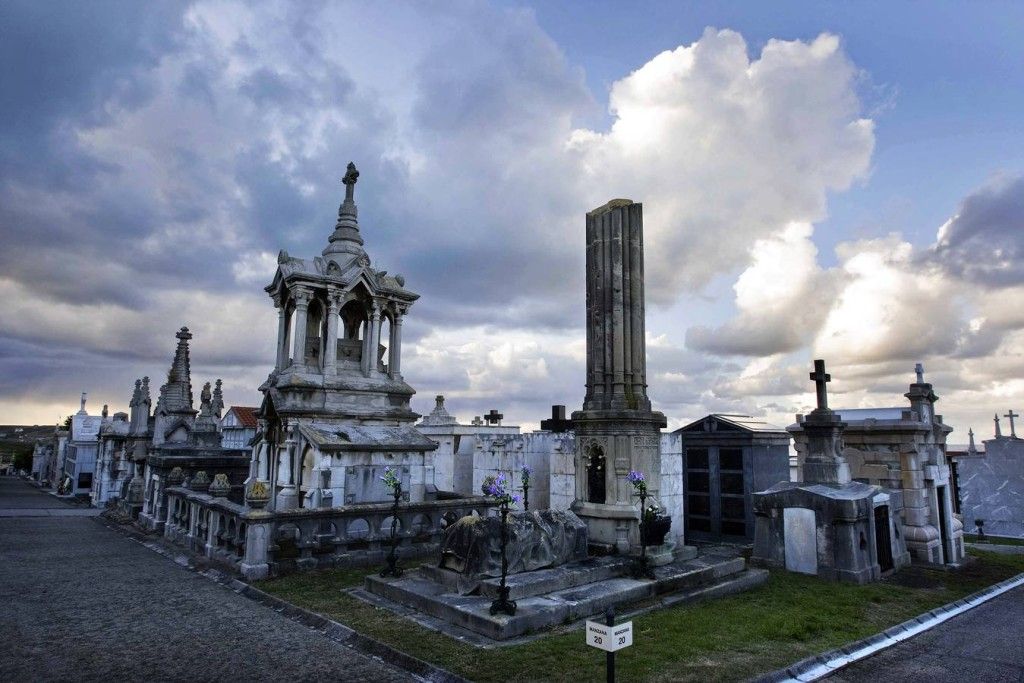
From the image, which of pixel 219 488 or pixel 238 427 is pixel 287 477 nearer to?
pixel 219 488

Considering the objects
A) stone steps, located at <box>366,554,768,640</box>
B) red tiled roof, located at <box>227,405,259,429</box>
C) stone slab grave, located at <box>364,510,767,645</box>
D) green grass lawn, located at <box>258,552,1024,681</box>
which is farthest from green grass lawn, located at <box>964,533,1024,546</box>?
red tiled roof, located at <box>227,405,259,429</box>

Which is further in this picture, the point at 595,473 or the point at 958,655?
the point at 595,473

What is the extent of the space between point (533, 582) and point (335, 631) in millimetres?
3243

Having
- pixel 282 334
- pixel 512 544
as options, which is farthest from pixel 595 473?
pixel 282 334

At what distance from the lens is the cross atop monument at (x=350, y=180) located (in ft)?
69.9

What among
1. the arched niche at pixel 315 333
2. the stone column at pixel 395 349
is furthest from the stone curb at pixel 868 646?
the arched niche at pixel 315 333

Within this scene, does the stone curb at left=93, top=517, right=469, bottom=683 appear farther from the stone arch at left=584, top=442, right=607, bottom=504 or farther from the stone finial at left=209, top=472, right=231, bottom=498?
the stone arch at left=584, top=442, right=607, bottom=504

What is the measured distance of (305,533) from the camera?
1345 cm

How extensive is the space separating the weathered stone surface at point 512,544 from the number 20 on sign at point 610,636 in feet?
13.5

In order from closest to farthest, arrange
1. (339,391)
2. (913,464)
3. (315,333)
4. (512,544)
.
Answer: (512,544), (913,464), (339,391), (315,333)

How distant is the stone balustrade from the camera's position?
1278 centimetres

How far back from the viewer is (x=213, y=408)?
33375mm

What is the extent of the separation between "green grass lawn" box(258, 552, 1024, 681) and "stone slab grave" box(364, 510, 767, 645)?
41 centimetres

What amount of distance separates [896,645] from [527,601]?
18.2 feet
